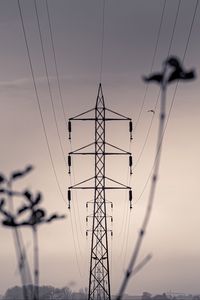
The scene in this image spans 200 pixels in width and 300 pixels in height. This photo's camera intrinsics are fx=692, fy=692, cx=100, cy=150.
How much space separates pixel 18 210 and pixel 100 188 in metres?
51.0

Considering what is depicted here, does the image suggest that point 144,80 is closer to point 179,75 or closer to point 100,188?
point 179,75

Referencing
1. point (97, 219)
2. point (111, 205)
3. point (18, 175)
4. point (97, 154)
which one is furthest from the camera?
point (111, 205)

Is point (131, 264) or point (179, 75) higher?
point (179, 75)

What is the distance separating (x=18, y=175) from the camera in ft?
17.8

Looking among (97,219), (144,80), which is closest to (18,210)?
(144,80)

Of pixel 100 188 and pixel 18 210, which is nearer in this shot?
pixel 18 210

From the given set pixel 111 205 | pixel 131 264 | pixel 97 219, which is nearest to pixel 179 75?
pixel 131 264

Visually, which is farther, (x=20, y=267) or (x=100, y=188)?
(x=100, y=188)

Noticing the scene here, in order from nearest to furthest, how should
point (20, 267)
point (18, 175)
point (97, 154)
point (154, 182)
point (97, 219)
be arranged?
point (154, 182) < point (18, 175) < point (20, 267) < point (97, 154) < point (97, 219)

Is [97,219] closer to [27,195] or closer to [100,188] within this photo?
[100,188]

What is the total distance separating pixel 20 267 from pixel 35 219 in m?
0.86

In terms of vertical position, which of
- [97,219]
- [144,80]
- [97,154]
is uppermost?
[97,154]

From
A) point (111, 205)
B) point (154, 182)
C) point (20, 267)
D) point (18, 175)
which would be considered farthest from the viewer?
point (111, 205)

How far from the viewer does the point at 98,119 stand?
5791 centimetres
